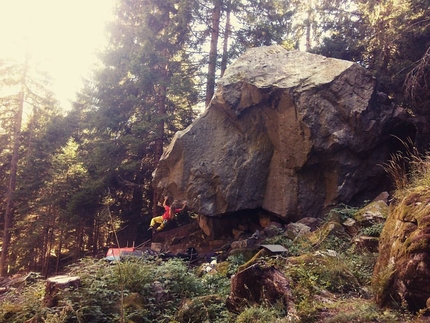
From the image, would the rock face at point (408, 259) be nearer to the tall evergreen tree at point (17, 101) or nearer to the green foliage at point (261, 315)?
the green foliage at point (261, 315)

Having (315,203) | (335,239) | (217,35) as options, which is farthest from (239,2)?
(335,239)

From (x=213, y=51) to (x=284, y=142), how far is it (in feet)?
21.0

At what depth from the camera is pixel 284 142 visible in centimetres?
922

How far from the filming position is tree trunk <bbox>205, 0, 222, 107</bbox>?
13.7 m

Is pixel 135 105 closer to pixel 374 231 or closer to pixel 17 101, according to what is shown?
pixel 17 101

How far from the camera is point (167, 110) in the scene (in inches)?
580

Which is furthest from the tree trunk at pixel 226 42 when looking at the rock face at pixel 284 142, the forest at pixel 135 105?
the rock face at pixel 284 142

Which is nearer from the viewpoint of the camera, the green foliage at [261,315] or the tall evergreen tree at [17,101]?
the green foliage at [261,315]

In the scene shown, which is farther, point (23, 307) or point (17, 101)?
point (17, 101)

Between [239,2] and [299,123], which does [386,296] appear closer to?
[299,123]

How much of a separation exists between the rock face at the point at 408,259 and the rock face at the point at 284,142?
4.98m

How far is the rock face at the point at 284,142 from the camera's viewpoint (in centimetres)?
873

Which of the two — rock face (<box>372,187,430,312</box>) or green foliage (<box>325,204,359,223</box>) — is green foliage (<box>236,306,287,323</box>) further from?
green foliage (<box>325,204,359,223</box>)

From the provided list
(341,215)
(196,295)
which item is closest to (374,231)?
(341,215)
